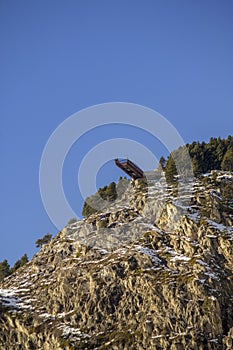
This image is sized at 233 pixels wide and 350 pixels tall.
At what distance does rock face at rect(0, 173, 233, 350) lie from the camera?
137m

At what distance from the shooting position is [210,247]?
6048 inches

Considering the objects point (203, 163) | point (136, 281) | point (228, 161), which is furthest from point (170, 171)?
point (136, 281)

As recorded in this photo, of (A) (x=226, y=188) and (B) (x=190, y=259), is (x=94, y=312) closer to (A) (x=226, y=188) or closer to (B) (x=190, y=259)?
(B) (x=190, y=259)

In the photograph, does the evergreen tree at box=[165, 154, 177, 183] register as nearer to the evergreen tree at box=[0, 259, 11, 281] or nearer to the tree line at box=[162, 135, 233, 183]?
the tree line at box=[162, 135, 233, 183]

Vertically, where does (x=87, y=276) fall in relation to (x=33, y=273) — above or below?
below

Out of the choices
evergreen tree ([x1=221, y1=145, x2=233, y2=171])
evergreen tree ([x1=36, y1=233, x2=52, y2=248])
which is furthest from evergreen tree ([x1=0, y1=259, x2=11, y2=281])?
evergreen tree ([x1=221, y1=145, x2=233, y2=171])

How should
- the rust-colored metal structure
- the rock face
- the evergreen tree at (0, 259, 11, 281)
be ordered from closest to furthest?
1. the rock face
2. the rust-colored metal structure
3. the evergreen tree at (0, 259, 11, 281)

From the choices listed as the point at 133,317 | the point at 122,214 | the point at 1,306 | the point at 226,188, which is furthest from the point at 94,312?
the point at 226,188

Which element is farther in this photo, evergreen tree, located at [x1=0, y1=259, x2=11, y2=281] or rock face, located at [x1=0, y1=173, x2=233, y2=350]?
evergreen tree, located at [x1=0, y1=259, x2=11, y2=281]

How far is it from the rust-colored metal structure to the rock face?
563 centimetres

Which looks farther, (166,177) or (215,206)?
(166,177)

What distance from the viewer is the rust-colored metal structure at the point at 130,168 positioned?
176 meters

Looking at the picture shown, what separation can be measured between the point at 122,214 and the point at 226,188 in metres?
24.0

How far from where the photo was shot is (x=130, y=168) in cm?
18100
